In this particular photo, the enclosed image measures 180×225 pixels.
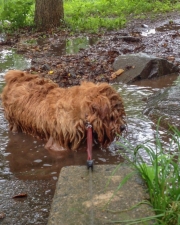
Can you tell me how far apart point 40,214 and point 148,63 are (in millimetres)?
→ 4317

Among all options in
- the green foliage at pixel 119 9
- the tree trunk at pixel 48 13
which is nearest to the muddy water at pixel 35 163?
the tree trunk at pixel 48 13

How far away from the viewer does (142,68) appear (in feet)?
21.7

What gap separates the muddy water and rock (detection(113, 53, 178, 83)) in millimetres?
1165

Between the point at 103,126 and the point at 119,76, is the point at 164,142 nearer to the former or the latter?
the point at 103,126

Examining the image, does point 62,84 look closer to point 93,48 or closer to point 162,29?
point 93,48

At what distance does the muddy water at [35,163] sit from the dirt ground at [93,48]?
185cm

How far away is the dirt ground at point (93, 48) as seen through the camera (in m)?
7.02

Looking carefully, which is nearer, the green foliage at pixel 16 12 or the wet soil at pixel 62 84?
the wet soil at pixel 62 84

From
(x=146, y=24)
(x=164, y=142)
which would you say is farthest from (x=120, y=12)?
(x=164, y=142)

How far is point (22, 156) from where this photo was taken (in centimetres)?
401

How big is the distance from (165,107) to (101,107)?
4.94 ft

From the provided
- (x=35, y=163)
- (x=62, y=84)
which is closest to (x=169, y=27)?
(x=62, y=84)

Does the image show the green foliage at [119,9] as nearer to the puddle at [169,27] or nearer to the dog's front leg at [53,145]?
the puddle at [169,27]

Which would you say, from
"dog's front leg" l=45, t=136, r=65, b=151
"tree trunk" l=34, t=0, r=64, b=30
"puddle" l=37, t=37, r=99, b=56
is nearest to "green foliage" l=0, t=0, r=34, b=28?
"tree trunk" l=34, t=0, r=64, b=30
